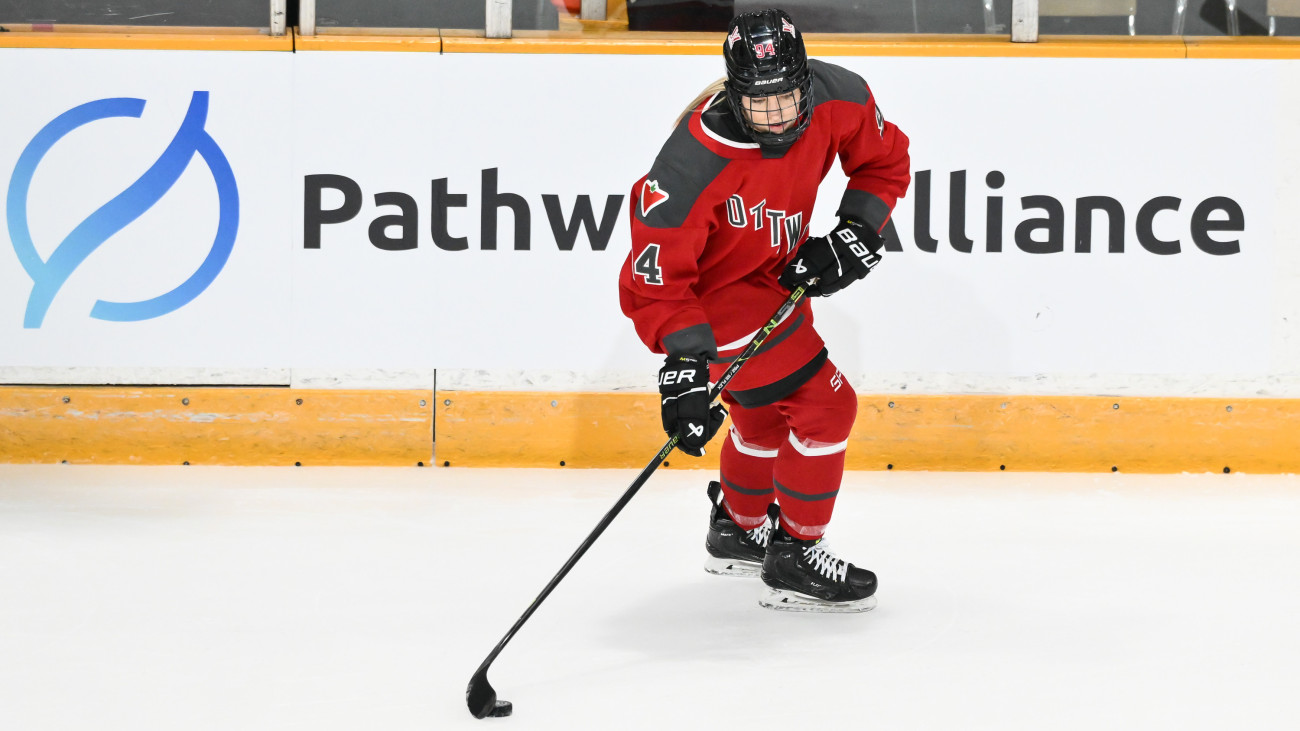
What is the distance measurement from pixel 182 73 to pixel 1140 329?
3.09 m

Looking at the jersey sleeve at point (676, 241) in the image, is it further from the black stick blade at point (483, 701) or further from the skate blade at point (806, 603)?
the black stick blade at point (483, 701)

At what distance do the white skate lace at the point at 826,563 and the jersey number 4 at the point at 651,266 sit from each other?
26.1 inches

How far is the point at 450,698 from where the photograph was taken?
196 centimetres

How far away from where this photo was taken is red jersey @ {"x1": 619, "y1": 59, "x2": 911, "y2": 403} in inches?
90.8

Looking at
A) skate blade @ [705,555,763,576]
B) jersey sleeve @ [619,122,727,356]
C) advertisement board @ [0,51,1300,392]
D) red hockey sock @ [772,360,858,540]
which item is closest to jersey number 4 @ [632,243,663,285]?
jersey sleeve @ [619,122,727,356]

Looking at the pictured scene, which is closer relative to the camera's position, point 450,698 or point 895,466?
point 450,698

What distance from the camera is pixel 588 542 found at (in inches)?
85.9

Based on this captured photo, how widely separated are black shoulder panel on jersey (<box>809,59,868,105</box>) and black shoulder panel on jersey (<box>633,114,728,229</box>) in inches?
10.8

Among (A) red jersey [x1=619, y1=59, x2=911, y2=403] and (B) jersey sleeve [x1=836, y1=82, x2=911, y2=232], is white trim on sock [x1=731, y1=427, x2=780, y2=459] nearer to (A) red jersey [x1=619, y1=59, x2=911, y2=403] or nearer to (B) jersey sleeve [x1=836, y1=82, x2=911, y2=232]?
(A) red jersey [x1=619, y1=59, x2=911, y2=403]

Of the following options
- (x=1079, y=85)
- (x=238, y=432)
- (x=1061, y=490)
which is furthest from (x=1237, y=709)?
(x=238, y=432)

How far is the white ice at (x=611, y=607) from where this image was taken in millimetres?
1930

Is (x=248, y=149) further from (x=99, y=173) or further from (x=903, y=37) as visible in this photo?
(x=903, y=37)

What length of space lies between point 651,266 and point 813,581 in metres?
0.73

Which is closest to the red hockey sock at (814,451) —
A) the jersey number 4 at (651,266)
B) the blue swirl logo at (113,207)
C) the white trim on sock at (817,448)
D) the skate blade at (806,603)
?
the white trim on sock at (817,448)
